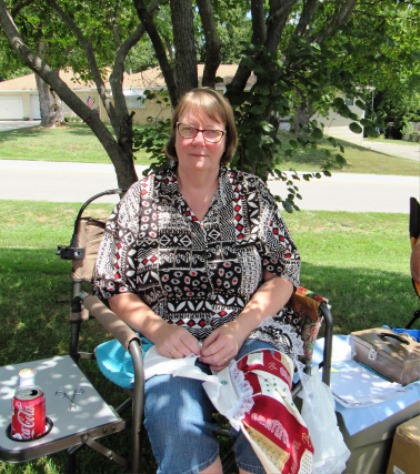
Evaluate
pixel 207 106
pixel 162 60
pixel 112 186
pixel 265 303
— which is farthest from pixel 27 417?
pixel 112 186

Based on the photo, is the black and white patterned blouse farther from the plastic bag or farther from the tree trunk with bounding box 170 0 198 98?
the tree trunk with bounding box 170 0 198 98

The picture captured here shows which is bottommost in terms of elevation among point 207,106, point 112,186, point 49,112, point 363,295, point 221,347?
point 112,186

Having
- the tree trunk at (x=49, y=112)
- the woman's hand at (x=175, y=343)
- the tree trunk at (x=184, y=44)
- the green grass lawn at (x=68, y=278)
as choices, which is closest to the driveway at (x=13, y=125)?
the tree trunk at (x=49, y=112)

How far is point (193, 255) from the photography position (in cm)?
216

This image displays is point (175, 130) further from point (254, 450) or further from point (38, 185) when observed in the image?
point (38, 185)

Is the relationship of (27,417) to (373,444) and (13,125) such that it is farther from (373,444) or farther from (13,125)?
(13,125)

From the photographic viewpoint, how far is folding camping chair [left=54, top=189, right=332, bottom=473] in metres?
1.70

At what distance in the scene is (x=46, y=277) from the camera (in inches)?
191

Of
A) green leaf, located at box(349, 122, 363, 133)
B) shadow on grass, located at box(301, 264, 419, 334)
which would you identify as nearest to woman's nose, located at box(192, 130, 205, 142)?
green leaf, located at box(349, 122, 363, 133)

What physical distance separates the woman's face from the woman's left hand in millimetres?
723

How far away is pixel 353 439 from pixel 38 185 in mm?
11849

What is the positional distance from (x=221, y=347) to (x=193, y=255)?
0.43m

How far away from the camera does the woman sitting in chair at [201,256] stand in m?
2.05

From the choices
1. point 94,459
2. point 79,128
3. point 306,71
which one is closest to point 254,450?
point 94,459
